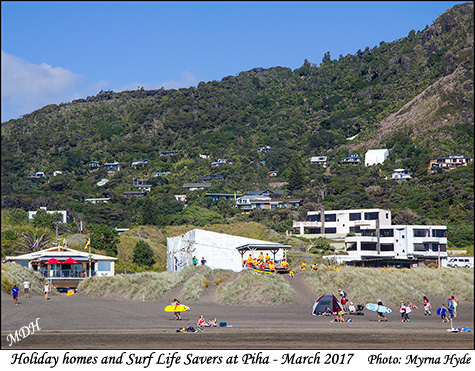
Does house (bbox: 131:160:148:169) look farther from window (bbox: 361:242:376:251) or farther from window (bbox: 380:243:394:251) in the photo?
window (bbox: 380:243:394:251)

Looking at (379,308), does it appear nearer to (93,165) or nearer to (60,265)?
(60,265)

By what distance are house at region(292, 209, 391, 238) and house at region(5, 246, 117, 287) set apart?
43421mm

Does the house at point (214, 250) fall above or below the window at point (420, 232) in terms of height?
below

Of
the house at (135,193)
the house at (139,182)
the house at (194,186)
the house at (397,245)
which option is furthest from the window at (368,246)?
the house at (139,182)

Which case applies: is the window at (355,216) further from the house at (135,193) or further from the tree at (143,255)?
the house at (135,193)

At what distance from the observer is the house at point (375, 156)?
→ 143 meters

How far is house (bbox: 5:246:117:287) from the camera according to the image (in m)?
43.8

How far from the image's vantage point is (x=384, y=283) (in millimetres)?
30906

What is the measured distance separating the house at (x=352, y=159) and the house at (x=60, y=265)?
10834 centimetres

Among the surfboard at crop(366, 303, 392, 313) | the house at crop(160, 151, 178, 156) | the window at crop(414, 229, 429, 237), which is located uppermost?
the house at crop(160, 151, 178, 156)

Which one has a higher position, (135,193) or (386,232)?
(135,193)

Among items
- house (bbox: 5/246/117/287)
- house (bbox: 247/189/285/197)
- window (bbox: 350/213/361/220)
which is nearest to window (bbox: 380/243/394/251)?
window (bbox: 350/213/361/220)

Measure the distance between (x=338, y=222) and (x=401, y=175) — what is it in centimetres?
4429

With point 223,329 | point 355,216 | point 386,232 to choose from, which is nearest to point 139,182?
point 355,216
